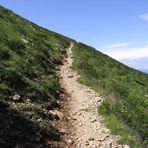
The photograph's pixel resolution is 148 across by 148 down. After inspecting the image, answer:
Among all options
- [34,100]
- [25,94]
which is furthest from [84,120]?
[25,94]

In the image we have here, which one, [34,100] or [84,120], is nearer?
[84,120]

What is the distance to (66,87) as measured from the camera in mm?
25312

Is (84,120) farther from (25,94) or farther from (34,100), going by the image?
(25,94)

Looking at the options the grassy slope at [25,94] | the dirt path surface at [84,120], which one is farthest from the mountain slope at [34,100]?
the dirt path surface at [84,120]

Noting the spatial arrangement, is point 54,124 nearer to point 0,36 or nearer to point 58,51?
point 0,36

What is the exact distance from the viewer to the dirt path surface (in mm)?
16234

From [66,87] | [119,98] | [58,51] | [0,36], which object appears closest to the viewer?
[119,98]

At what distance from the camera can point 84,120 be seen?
18.9 m

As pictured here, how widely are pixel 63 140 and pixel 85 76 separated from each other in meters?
13.0

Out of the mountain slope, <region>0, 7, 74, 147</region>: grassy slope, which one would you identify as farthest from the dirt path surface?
<region>0, 7, 74, 147</region>: grassy slope

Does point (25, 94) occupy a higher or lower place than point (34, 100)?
higher

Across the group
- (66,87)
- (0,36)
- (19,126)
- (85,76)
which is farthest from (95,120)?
(0,36)

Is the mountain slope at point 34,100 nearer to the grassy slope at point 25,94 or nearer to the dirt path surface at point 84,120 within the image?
the grassy slope at point 25,94

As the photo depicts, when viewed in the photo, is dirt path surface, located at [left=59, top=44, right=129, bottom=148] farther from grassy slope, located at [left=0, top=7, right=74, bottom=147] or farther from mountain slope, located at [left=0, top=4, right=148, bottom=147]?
grassy slope, located at [left=0, top=7, right=74, bottom=147]
